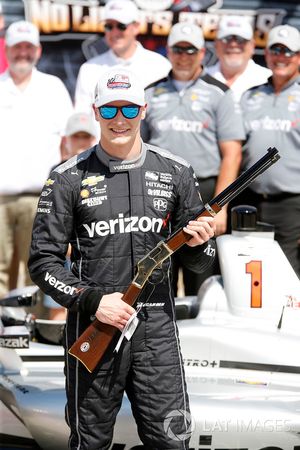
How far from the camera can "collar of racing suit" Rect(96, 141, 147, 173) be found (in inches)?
140

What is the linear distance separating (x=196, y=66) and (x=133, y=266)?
9.00ft

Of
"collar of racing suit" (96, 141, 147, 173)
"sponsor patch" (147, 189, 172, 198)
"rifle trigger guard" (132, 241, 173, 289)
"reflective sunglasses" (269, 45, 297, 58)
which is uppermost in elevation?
"reflective sunglasses" (269, 45, 297, 58)

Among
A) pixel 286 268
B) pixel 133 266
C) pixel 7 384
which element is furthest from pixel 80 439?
pixel 286 268

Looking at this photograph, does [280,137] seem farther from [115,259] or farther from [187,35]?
[115,259]

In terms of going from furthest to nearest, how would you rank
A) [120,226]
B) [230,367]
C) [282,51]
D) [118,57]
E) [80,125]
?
[118,57]
[80,125]
[282,51]
[230,367]
[120,226]

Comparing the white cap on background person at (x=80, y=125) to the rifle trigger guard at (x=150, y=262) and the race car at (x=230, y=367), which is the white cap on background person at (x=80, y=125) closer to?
the race car at (x=230, y=367)

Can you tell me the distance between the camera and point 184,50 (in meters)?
5.95

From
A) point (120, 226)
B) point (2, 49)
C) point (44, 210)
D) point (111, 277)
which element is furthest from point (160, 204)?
point (2, 49)

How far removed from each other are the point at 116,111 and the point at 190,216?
1.61ft

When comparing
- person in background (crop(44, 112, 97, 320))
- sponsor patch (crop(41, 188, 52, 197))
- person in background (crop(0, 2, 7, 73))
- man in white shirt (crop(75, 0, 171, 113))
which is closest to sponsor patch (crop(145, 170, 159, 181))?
sponsor patch (crop(41, 188, 52, 197))

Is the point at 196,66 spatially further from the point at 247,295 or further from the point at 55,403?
the point at 55,403

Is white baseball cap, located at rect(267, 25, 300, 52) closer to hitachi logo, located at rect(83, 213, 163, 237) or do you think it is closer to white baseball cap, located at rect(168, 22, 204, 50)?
white baseball cap, located at rect(168, 22, 204, 50)

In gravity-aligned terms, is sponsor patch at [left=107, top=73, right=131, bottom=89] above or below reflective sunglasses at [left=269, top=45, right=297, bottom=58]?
below

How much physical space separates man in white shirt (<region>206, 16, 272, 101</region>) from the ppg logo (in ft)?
9.90
